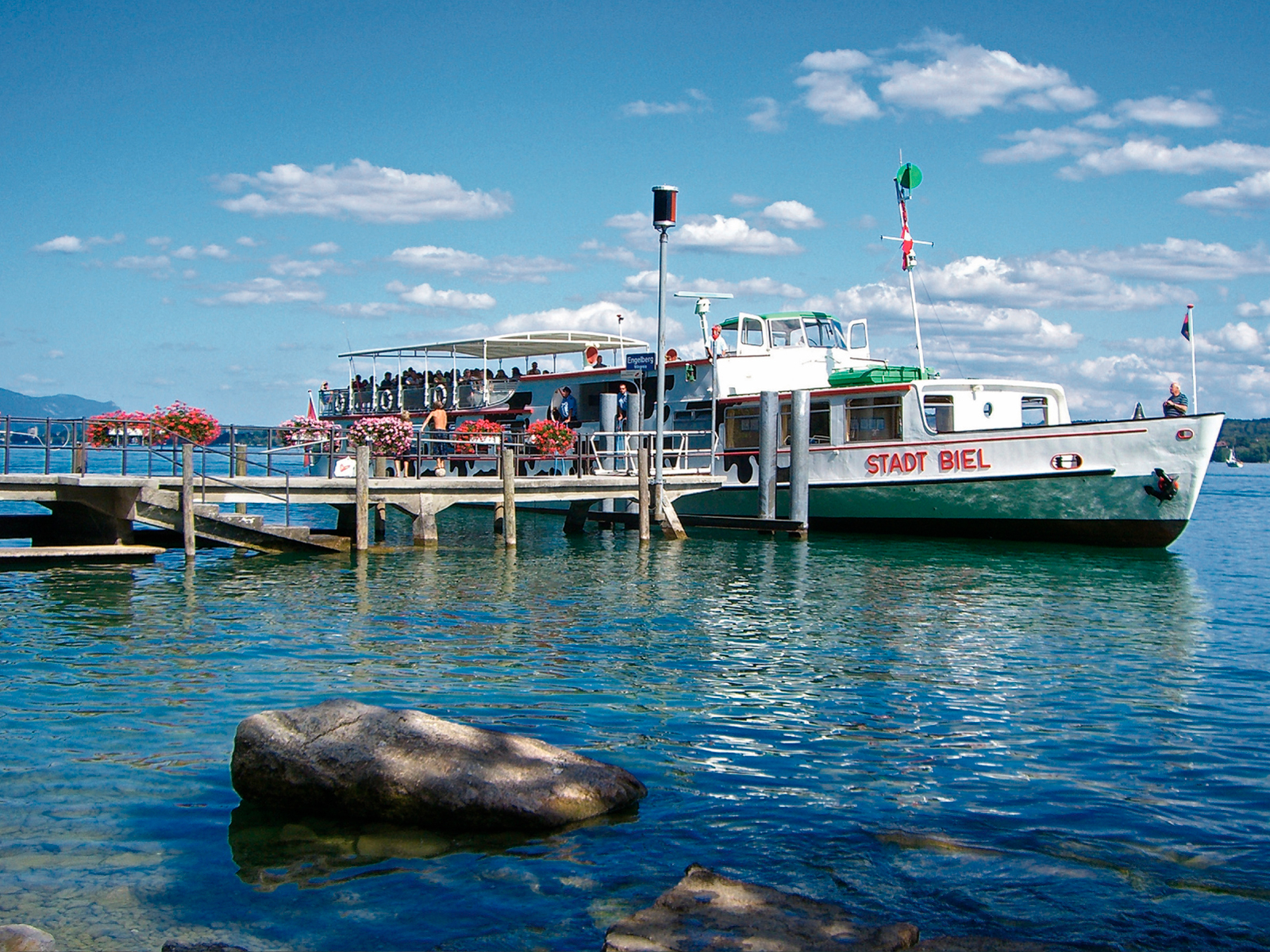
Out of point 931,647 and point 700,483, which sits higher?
point 700,483

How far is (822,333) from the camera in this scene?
97.3 ft

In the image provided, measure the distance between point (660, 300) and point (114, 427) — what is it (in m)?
11.3

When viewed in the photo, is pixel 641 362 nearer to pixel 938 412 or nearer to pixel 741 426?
pixel 741 426

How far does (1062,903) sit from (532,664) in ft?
21.7

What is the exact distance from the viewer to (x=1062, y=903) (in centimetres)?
604

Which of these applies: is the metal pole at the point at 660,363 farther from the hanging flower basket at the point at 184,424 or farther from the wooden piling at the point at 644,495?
the hanging flower basket at the point at 184,424

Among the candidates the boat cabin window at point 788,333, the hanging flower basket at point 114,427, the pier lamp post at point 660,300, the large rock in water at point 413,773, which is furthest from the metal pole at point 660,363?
the large rock in water at point 413,773

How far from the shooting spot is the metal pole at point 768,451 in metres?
25.7

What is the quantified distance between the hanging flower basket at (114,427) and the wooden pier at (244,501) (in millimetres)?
1149

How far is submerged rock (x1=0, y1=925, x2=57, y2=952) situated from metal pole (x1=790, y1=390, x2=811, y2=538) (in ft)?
69.4

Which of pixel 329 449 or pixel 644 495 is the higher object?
pixel 329 449

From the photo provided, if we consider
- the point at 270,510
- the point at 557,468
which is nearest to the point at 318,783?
the point at 557,468

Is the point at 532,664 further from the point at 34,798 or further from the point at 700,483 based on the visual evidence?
the point at 700,483

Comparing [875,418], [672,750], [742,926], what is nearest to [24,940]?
[742,926]
